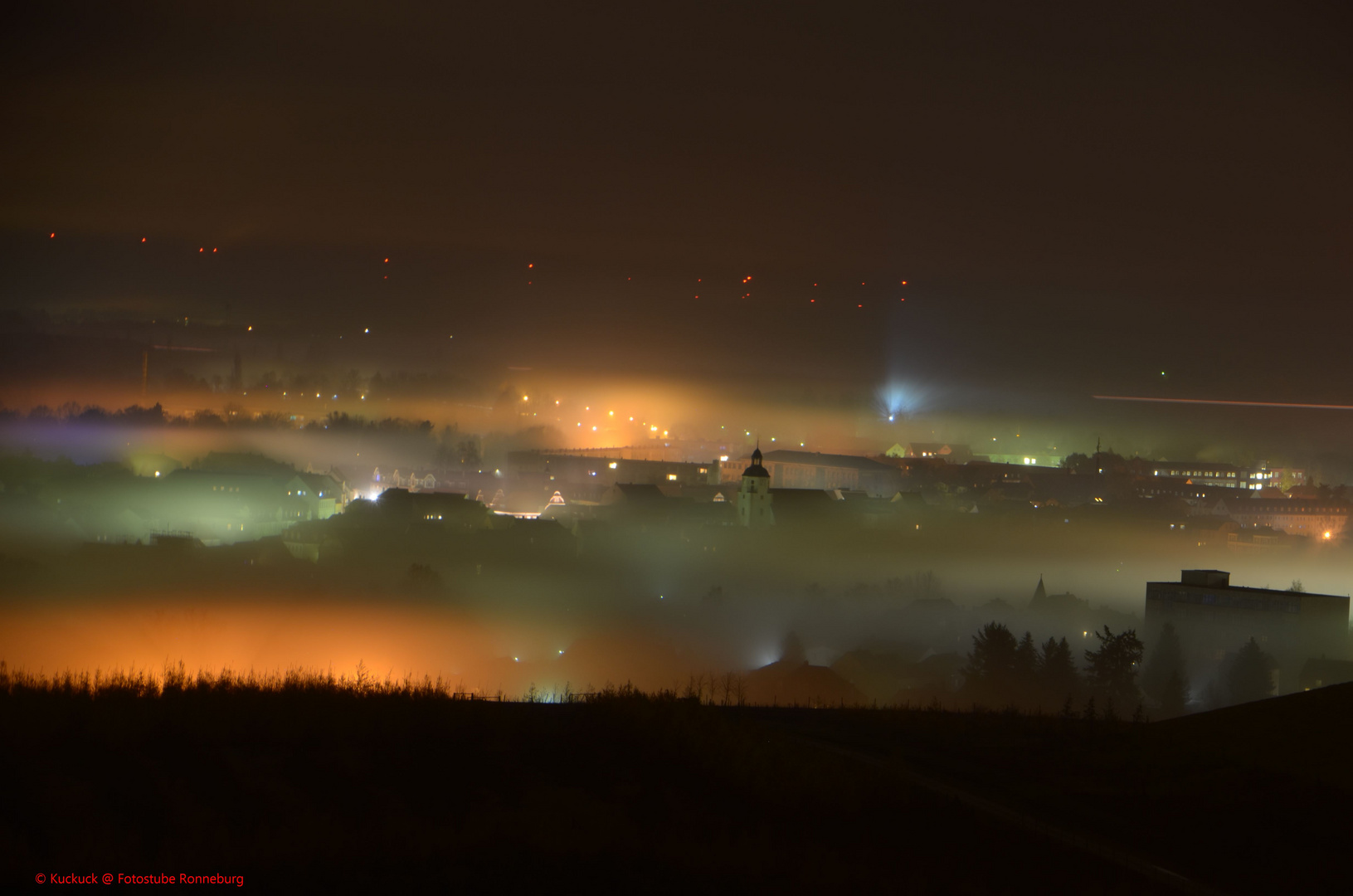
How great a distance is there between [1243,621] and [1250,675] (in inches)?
189

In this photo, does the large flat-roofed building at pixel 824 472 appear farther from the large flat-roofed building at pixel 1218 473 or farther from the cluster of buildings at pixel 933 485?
the large flat-roofed building at pixel 1218 473

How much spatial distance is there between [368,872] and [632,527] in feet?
149

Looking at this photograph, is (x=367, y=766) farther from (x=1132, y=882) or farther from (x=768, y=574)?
(x=768, y=574)

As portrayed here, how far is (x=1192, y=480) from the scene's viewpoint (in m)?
79.8

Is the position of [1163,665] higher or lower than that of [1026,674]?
lower

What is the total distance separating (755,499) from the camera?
5647cm

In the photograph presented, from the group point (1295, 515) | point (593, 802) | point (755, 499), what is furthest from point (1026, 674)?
point (1295, 515)

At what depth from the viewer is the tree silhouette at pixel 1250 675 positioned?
2642 cm

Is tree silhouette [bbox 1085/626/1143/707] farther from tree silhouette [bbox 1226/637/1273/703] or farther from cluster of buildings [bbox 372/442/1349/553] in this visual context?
cluster of buildings [bbox 372/442/1349/553]

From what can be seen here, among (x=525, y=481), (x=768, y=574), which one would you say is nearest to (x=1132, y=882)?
(x=768, y=574)

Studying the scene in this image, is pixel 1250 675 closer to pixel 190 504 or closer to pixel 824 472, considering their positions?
pixel 190 504

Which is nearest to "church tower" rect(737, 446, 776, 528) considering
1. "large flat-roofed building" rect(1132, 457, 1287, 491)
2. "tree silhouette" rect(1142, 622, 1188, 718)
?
"tree silhouette" rect(1142, 622, 1188, 718)

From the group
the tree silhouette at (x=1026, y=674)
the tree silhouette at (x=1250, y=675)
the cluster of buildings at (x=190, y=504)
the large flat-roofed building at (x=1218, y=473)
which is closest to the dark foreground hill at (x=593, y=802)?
the tree silhouette at (x=1026, y=674)

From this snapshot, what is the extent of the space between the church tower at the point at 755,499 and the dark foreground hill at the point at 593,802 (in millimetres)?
45305
